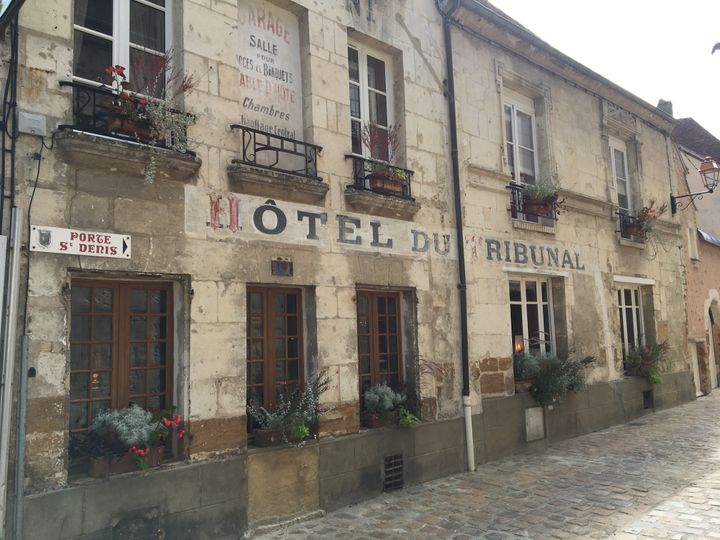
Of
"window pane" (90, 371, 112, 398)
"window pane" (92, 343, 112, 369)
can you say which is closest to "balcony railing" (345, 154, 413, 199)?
"window pane" (92, 343, 112, 369)

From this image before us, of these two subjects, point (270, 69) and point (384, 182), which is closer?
point (270, 69)

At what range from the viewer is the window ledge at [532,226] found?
340 inches

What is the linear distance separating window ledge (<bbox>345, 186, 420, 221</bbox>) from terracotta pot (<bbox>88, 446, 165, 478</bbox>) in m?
3.16

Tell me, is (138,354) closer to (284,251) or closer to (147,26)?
(284,251)

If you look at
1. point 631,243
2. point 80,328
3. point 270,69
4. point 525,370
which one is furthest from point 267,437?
point 631,243

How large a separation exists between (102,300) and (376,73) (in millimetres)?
4303

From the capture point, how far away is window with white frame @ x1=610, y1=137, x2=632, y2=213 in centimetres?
1170

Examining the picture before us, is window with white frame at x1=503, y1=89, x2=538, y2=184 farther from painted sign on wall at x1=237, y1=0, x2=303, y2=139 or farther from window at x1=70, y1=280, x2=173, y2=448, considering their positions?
window at x1=70, y1=280, x2=173, y2=448

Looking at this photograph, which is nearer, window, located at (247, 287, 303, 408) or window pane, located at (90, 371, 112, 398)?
window pane, located at (90, 371, 112, 398)

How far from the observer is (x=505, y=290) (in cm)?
828

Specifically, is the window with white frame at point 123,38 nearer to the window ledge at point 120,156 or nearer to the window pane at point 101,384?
the window ledge at point 120,156

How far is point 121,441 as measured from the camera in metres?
4.42

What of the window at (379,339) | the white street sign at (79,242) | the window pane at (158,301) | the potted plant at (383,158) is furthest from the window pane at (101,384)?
the potted plant at (383,158)

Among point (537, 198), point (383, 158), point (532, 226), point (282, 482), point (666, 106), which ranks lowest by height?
point (282, 482)
